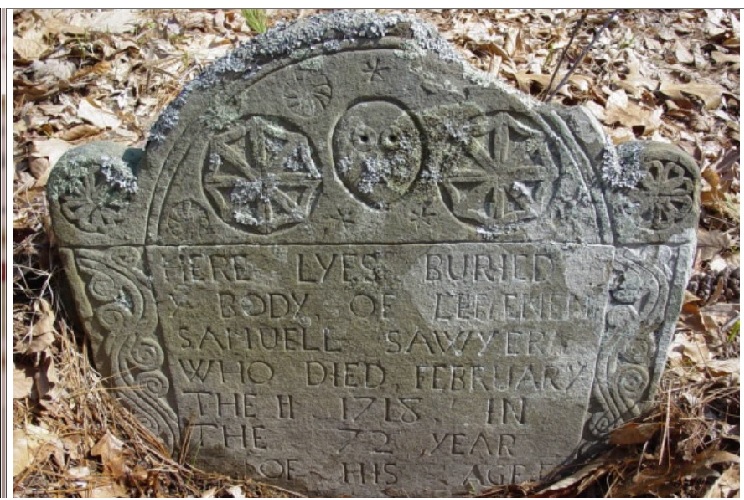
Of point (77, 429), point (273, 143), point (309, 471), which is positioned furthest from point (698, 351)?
point (77, 429)

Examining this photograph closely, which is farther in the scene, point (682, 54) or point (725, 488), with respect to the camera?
point (682, 54)

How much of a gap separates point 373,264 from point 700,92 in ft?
9.13

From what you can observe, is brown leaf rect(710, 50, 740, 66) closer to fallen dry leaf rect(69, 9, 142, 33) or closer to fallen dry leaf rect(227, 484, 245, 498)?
fallen dry leaf rect(69, 9, 142, 33)

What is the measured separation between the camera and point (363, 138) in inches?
102

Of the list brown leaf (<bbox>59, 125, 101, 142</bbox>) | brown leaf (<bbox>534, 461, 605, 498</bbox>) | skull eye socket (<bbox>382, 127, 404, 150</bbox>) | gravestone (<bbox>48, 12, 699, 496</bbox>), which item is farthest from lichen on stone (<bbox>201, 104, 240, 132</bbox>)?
brown leaf (<bbox>534, 461, 605, 498</bbox>)

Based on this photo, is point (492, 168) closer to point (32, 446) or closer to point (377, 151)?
point (377, 151)

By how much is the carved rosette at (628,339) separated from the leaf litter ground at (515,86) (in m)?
0.10

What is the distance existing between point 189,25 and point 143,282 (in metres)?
2.63

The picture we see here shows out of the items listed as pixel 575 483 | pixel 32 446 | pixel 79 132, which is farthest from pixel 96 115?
pixel 575 483

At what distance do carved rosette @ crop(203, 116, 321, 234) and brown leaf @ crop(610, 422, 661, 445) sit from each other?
1580 mm

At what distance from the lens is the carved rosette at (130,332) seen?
2.82m

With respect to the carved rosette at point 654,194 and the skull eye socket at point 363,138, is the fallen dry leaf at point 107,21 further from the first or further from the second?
the carved rosette at point 654,194

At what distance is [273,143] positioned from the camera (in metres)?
2.62


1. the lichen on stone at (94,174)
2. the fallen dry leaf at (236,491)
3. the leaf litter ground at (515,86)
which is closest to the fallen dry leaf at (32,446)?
the leaf litter ground at (515,86)
